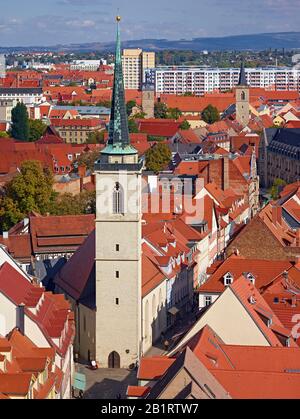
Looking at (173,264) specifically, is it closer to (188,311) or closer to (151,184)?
(188,311)

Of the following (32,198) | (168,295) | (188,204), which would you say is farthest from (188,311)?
(32,198)

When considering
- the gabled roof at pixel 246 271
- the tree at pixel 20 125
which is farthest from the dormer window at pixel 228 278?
the tree at pixel 20 125

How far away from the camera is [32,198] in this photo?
227 ft

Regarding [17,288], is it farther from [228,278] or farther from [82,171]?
[82,171]

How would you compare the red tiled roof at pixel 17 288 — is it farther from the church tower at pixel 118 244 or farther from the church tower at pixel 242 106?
the church tower at pixel 242 106

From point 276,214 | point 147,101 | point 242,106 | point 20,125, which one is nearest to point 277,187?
point 276,214

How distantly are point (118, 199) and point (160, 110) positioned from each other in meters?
131

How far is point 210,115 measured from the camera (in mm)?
162125

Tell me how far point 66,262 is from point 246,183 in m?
31.0

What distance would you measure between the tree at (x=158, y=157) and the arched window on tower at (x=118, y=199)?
5358 centimetres

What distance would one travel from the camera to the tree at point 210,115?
531ft

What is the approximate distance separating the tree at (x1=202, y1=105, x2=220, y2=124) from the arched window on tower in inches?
4745

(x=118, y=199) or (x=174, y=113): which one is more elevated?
(x=118, y=199)

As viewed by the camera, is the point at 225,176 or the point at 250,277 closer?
the point at 250,277
